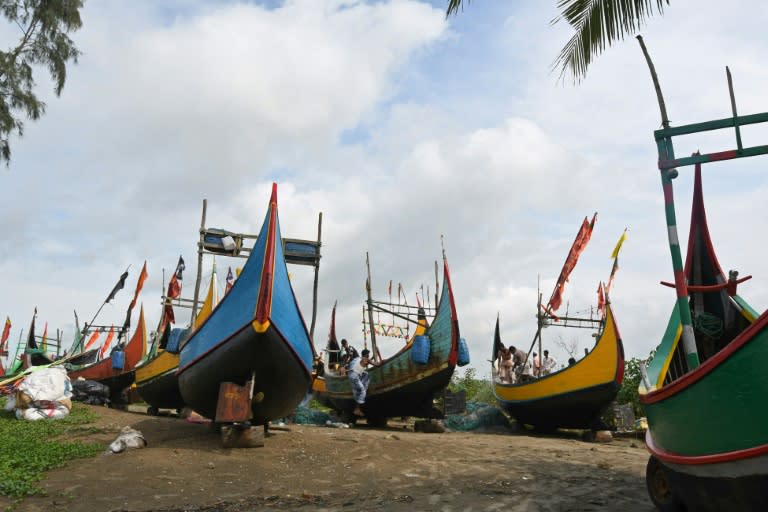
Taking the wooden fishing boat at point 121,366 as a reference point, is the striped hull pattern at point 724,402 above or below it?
below

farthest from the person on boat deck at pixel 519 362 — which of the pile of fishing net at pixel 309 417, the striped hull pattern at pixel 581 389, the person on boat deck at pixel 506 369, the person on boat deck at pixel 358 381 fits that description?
the pile of fishing net at pixel 309 417

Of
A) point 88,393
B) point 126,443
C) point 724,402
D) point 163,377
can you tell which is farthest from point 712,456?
point 88,393

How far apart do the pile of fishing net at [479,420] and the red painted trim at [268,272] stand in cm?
812

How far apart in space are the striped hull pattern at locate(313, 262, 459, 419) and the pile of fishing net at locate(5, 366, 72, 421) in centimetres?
651

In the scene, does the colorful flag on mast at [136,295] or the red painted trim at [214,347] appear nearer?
the red painted trim at [214,347]

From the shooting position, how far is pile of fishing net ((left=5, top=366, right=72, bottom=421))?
984 centimetres

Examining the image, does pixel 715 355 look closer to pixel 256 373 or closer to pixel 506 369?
pixel 256 373

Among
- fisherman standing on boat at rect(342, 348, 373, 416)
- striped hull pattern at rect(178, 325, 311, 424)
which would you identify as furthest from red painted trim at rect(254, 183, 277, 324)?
fisherman standing on boat at rect(342, 348, 373, 416)

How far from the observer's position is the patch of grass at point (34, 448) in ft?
19.2

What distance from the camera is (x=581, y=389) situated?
455 inches

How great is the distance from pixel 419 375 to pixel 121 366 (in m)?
9.71

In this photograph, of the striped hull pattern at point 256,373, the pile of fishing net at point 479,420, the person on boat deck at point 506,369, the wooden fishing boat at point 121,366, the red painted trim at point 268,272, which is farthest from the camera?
the wooden fishing boat at point 121,366

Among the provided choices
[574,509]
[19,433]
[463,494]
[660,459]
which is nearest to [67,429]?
[19,433]

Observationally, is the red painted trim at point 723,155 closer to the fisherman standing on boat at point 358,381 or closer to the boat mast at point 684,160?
the boat mast at point 684,160
